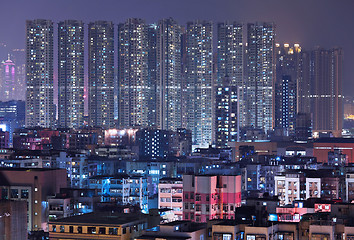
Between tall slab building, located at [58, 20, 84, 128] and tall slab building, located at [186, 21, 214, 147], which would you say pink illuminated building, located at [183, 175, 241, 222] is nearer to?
tall slab building, located at [58, 20, 84, 128]

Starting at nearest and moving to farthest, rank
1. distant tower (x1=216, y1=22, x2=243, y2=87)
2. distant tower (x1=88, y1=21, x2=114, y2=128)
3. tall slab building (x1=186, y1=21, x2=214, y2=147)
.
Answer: distant tower (x1=88, y1=21, x2=114, y2=128), tall slab building (x1=186, y1=21, x2=214, y2=147), distant tower (x1=216, y1=22, x2=243, y2=87)

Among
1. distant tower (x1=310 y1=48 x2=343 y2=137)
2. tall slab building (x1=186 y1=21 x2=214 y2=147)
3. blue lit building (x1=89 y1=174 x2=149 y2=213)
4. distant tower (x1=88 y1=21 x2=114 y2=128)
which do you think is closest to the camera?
blue lit building (x1=89 y1=174 x2=149 y2=213)

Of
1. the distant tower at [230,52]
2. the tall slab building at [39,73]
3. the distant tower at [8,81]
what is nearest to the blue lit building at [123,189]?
the tall slab building at [39,73]

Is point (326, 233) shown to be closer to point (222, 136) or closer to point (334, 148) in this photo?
point (334, 148)

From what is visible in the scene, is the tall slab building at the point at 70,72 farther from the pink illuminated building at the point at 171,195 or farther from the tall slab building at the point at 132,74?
the pink illuminated building at the point at 171,195

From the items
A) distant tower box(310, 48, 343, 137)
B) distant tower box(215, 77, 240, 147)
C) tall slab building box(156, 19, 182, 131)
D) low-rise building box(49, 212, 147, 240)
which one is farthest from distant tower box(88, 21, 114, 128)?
low-rise building box(49, 212, 147, 240)

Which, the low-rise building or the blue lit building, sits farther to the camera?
the blue lit building
